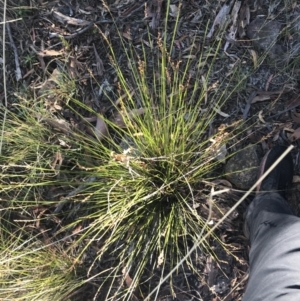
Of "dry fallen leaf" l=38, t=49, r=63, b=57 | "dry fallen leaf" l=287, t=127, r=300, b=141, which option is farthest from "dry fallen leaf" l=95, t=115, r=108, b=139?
"dry fallen leaf" l=287, t=127, r=300, b=141

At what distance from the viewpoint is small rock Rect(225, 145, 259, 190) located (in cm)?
200

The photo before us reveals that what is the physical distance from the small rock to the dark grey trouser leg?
3.6 inches

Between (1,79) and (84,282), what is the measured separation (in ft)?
3.30

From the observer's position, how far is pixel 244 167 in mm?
2000

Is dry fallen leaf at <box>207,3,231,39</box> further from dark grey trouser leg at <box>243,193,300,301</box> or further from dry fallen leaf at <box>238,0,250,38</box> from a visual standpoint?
dark grey trouser leg at <box>243,193,300,301</box>

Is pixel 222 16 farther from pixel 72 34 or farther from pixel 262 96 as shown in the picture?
pixel 72 34

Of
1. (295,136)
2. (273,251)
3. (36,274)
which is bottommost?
(36,274)

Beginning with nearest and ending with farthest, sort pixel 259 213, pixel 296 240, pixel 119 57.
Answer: pixel 296 240
pixel 259 213
pixel 119 57

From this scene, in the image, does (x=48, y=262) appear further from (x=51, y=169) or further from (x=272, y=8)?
(x=272, y=8)

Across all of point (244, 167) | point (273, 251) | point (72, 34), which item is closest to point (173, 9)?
point (72, 34)

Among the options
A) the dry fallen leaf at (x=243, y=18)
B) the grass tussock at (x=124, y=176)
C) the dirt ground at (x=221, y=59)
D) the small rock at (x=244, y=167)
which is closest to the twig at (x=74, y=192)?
the grass tussock at (x=124, y=176)

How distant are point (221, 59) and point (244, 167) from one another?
1.54 feet

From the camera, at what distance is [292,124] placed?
2.02m

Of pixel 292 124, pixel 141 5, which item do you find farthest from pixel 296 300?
pixel 141 5
